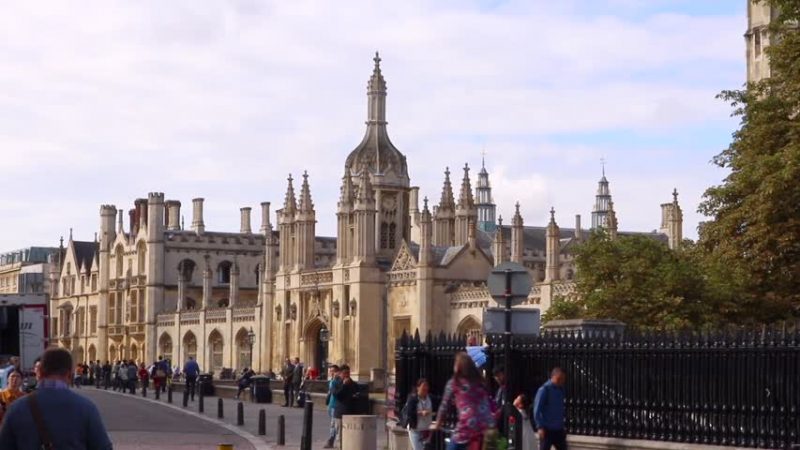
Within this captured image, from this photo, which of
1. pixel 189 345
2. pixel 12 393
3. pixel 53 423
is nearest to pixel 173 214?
pixel 189 345

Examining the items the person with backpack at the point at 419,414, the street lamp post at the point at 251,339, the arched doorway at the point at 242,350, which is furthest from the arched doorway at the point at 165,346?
the person with backpack at the point at 419,414

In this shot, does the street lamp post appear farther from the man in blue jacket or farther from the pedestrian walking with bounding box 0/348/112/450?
the pedestrian walking with bounding box 0/348/112/450

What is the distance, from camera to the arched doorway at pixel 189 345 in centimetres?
8194

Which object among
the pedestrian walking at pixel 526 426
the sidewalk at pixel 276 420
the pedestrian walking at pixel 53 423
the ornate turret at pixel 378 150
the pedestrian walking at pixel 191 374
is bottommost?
the sidewalk at pixel 276 420

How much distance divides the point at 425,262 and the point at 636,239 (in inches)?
1073

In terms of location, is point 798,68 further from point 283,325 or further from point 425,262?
point 283,325

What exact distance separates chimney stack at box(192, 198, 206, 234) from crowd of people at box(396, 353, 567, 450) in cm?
7504

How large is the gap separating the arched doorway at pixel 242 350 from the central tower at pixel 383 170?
12160mm

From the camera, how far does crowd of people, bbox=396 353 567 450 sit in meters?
13.6

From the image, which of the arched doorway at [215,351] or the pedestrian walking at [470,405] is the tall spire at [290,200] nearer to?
the arched doorway at [215,351]

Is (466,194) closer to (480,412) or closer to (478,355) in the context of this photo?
(478,355)

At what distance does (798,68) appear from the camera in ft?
95.4

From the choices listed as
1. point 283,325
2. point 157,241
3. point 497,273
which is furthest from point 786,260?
point 157,241

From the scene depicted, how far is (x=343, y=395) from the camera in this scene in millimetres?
25422
